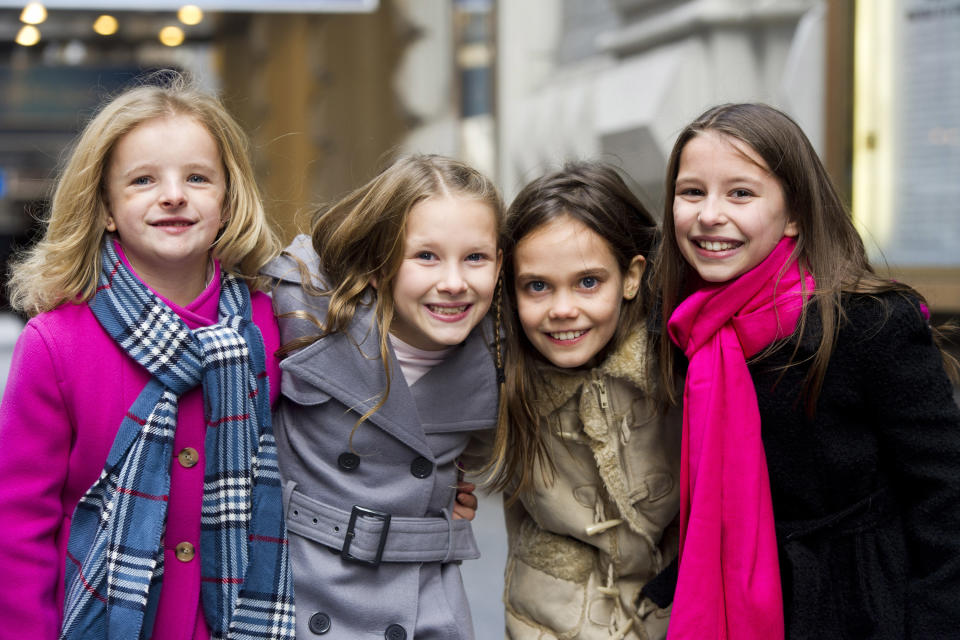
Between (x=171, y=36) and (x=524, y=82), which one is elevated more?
(x=171, y=36)

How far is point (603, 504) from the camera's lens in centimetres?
281

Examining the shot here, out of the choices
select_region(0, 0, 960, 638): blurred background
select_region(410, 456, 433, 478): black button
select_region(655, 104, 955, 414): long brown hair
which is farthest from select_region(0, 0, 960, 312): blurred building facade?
select_region(410, 456, 433, 478): black button

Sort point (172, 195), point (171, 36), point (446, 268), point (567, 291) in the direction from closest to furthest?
point (172, 195) < point (446, 268) < point (567, 291) < point (171, 36)

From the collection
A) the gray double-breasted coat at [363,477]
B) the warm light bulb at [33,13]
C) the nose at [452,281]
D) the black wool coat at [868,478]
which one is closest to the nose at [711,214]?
the black wool coat at [868,478]

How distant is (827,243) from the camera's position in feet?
8.18

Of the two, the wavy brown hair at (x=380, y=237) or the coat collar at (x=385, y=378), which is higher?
the wavy brown hair at (x=380, y=237)

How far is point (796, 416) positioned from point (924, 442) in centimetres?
27

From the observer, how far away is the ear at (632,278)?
2.81 metres

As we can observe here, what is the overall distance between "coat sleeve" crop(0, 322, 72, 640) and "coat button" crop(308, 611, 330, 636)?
563 millimetres

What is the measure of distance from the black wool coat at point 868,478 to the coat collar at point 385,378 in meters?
0.67

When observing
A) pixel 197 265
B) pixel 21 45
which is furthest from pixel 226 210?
pixel 21 45

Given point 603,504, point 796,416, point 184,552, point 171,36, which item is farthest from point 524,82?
point 184,552

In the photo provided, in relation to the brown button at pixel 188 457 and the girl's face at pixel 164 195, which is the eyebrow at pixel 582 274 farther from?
the brown button at pixel 188 457

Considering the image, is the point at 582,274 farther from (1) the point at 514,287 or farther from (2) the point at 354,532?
(2) the point at 354,532
